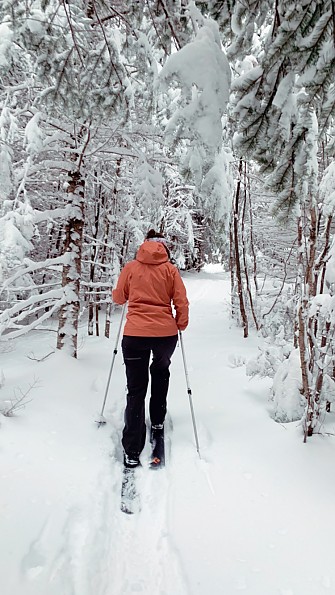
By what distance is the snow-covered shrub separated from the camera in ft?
14.0

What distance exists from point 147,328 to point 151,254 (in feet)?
2.80

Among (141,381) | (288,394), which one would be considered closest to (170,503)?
(141,381)

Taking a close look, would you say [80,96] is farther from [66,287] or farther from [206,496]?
[206,496]

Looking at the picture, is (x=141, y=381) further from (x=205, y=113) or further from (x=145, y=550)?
(x=205, y=113)

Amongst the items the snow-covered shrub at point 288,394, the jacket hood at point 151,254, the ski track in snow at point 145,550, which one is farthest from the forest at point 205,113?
the ski track in snow at point 145,550

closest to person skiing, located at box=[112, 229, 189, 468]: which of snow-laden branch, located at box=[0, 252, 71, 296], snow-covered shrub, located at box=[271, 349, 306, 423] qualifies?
snow-covered shrub, located at box=[271, 349, 306, 423]

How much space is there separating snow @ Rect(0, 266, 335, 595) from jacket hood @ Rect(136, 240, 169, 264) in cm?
207

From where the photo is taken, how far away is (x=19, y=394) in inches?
184

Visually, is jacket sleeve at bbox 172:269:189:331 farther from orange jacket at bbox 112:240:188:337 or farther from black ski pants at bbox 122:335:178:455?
black ski pants at bbox 122:335:178:455

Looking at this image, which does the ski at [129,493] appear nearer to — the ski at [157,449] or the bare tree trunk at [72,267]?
the ski at [157,449]

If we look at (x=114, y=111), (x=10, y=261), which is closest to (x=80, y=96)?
(x=114, y=111)

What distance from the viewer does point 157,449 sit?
4004mm

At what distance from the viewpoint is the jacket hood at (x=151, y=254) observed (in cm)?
425

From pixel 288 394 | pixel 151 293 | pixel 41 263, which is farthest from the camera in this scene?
pixel 41 263
